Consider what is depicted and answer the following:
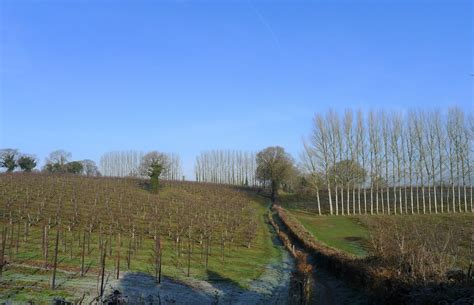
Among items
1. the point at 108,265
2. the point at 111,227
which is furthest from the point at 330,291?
the point at 111,227

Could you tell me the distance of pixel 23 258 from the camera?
20.9 meters

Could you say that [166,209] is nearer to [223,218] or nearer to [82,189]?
[223,218]

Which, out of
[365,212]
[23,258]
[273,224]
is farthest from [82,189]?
[365,212]

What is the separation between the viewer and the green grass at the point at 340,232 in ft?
109

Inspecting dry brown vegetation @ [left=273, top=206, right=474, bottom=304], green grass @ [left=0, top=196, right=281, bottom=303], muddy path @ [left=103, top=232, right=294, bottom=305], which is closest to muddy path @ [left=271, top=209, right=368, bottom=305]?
dry brown vegetation @ [left=273, top=206, right=474, bottom=304]

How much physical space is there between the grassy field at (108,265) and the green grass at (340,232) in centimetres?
553

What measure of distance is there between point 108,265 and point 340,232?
28.2 meters

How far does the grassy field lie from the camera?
50.0 feet

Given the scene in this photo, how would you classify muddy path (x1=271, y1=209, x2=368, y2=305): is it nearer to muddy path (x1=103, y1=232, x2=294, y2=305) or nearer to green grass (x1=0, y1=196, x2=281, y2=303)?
muddy path (x1=103, y1=232, x2=294, y2=305)

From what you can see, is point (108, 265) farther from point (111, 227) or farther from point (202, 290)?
point (111, 227)

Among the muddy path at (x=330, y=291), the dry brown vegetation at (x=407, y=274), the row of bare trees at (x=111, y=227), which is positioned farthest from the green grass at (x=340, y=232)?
the dry brown vegetation at (x=407, y=274)

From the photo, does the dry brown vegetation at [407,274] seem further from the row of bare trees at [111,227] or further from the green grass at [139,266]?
the row of bare trees at [111,227]

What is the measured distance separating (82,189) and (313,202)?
41.5 m

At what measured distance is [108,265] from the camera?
21219mm
